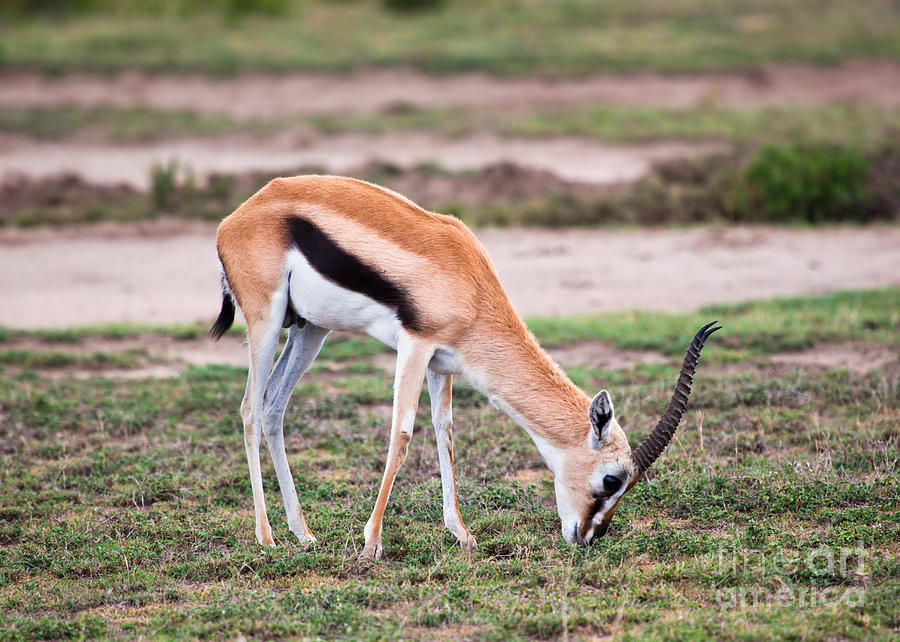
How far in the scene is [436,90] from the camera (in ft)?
70.3

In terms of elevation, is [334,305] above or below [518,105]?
below

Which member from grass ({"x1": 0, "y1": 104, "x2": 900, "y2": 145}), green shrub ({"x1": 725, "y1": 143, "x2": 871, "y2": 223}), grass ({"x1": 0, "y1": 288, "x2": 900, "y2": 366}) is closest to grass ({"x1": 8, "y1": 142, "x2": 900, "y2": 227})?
green shrub ({"x1": 725, "y1": 143, "x2": 871, "y2": 223})

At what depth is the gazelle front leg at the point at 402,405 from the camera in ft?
17.5

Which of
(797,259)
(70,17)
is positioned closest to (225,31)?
(70,17)

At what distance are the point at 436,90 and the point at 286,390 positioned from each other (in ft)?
53.3

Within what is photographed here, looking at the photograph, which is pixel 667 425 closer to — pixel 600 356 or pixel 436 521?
pixel 436 521

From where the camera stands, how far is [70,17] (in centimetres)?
2730

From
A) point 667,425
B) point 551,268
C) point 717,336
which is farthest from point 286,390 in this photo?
point 551,268

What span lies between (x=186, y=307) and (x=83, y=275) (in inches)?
70.3

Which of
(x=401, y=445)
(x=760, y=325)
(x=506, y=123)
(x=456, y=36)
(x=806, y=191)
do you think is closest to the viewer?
(x=401, y=445)

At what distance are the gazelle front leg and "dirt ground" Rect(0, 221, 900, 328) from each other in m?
5.19

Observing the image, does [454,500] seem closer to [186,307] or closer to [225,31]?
[186,307]

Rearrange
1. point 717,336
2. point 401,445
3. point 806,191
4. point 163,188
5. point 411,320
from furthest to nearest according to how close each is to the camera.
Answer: point 163,188
point 806,191
point 717,336
point 401,445
point 411,320

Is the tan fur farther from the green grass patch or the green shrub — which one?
the green shrub
